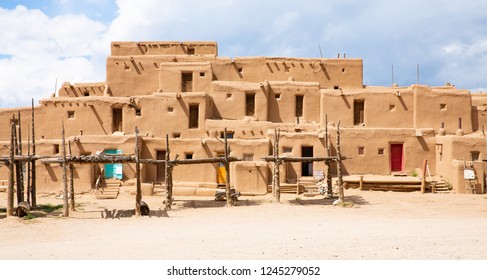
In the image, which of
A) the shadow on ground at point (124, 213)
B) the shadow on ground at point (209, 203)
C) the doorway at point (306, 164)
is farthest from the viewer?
the doorway at point (306, 164)

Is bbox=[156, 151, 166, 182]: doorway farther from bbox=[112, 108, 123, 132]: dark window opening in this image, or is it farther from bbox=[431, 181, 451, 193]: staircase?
bbox=[431, 181, 451, 193]: staircase

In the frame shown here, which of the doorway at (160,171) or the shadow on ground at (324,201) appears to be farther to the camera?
the doorway at (160,171)

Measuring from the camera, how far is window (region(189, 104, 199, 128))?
2947 centimetres

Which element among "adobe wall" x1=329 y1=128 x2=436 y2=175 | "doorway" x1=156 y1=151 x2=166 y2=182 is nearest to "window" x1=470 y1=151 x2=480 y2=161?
"adobe wall" x1=329 y1=128 x2=436 y2=175

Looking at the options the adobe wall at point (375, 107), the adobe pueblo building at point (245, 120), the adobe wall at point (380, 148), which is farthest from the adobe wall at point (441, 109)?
the adobe wall at point (380, 148)

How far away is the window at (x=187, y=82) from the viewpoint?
32.0 m

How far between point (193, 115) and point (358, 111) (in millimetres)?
10944

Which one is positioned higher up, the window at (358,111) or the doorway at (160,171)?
the window at (358,111)

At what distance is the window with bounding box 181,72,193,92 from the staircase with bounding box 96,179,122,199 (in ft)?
30.1

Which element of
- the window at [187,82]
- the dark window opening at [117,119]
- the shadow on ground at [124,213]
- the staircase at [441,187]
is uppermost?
the window at [187,82]

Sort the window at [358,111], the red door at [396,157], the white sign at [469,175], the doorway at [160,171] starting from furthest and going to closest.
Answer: the window at [358,111] → the red door at [396,157] → the doorway at [160,171] → the white sign at [469,175]

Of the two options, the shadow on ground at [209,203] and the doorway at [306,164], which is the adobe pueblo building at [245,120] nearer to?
the doorway at [306,164]

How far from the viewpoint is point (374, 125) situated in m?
29.9

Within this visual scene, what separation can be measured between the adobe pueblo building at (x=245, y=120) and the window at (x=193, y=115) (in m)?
0.07
